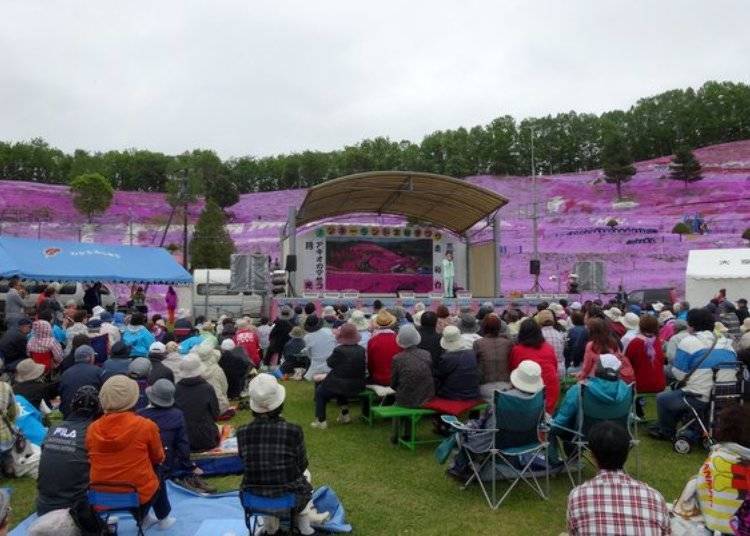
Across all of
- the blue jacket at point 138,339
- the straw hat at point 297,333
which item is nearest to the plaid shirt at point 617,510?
the blue jacket at point 138,339

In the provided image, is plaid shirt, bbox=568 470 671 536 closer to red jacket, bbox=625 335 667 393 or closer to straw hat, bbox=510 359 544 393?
straw hat, bbox=510 359 544 393

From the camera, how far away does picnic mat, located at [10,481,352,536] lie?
4.13 metres

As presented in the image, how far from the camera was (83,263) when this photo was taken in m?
14.8

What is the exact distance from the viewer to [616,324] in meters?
7.79

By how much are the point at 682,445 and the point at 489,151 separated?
58.1 m

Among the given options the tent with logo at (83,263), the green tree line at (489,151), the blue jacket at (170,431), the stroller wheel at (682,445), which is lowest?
the stroller wheel at (682,445)

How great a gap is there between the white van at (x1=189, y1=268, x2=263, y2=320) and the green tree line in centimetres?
3785

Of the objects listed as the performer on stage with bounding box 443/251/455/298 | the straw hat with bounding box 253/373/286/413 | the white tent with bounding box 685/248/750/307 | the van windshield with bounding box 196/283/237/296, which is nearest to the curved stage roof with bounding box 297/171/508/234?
the performer on stage with bounding box 443/251/455/298

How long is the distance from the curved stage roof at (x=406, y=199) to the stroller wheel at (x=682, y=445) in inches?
489

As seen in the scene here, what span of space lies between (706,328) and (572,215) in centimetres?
3893

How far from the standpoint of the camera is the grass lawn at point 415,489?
167 inches

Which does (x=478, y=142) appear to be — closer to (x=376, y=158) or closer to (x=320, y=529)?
(x=376, y=158)

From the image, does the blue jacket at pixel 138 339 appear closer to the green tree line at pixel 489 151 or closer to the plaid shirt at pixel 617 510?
the plaid shirt at pixel 617 510

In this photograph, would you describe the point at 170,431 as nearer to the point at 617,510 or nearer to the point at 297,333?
the point at 617,510
